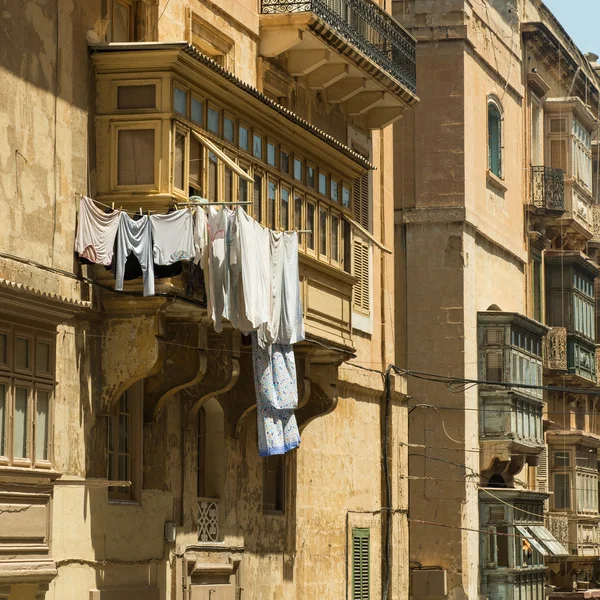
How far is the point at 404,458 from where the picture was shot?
31391 millimetres

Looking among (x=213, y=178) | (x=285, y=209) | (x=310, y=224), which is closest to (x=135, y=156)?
(x=213, y=178)

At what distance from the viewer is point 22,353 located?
1875cm

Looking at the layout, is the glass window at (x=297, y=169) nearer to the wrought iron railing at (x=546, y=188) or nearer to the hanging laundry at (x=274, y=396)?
the hanging laundry at (x=274, y=396)

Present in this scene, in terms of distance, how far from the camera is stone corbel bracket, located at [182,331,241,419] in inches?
914

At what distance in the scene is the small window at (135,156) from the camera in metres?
20.8

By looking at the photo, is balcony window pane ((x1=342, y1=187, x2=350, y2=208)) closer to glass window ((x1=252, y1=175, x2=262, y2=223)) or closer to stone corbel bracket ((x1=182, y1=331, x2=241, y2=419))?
glass window ((x1=252, y1=175, x2=262, y2=223))

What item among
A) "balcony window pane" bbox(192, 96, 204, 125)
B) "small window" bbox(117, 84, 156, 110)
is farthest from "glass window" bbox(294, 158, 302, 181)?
"small window" bbox(117, 84, 156, 110)

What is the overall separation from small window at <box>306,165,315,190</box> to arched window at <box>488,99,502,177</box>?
13546mm

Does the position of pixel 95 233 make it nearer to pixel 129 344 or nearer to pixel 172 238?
pixel 172 238

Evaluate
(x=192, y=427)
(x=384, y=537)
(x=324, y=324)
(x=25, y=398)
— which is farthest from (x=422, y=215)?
(x=25, y=398)

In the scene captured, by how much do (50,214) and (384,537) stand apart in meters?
12.2

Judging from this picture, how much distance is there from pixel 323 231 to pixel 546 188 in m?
16.1

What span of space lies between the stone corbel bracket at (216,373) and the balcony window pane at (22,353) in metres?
4.43

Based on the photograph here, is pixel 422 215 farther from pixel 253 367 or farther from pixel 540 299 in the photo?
pixel 253 367
